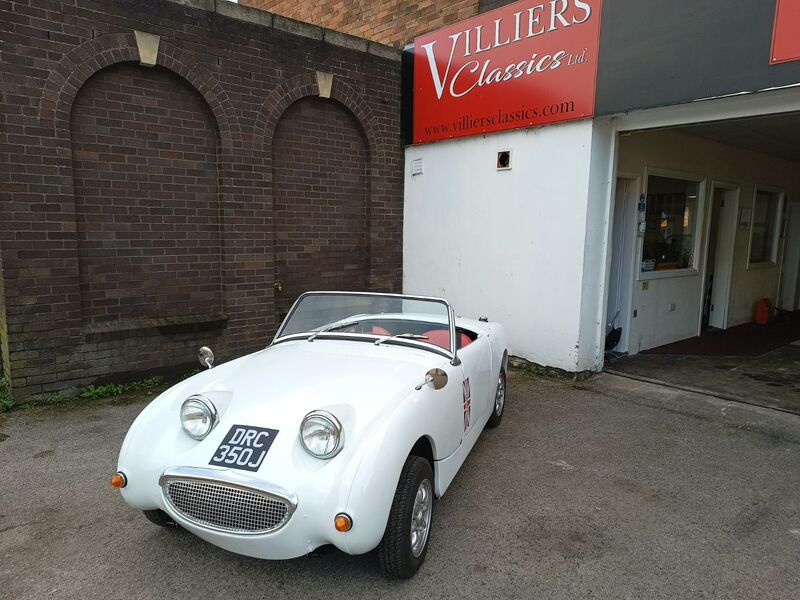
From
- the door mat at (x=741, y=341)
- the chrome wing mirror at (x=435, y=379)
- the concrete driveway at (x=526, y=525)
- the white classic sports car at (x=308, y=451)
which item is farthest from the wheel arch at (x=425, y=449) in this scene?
the door mat at (x=741, y=341)

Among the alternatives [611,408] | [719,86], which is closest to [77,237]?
[611,408]

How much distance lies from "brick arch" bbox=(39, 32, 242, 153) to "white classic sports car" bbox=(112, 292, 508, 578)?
3.48 metres

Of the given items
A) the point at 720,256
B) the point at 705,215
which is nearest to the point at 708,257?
the point at 720,256

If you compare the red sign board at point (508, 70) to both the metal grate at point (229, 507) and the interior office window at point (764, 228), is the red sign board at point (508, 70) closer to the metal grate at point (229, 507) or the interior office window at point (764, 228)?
the metal grate at point (229, 507)

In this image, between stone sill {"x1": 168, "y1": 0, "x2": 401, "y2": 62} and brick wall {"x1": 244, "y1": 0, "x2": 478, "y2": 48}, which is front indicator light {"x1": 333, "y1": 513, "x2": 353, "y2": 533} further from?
brick wall {"x1": 244, "y1": 0, "x2": 478, "y2": 48}

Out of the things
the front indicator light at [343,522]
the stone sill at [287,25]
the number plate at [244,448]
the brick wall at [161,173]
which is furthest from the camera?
the stone sill at [287,25]

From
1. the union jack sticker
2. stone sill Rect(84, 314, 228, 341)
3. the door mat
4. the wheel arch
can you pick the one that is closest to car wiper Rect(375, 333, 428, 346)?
the union jack sticker

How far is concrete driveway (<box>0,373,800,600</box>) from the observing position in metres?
2.83

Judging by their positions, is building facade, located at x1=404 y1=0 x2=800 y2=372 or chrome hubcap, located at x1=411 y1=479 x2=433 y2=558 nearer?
chrome hubcap, located at x1=411 y1=479 x2=433 y2=558

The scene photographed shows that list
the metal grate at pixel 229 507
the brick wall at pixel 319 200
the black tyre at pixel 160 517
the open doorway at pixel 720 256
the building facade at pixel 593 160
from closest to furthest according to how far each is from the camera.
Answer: the metal grate at pixel 229 507, the black tyre at pixel 160 517, the building facade at pixel 593 160, the brick wall at pixel 319 200, the open doorway at pixel 720 256

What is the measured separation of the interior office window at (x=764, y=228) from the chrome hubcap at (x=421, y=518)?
30.4 feet

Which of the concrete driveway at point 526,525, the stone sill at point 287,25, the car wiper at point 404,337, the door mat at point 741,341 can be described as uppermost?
the stone sill at point 287,25

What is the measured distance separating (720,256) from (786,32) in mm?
5504

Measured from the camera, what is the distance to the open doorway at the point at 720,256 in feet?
29.8
